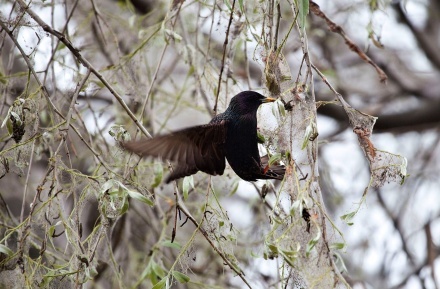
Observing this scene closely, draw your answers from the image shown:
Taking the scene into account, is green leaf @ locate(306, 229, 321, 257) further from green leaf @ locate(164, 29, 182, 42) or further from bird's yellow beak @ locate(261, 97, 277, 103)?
green leaf @ locate(164, 29, 182, 42)

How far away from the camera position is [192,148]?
2.47m

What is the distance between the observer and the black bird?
246cm

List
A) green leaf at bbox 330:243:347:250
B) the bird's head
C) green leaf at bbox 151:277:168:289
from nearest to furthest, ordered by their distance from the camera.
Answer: green leaf at bbox 330:243:347:250 < green leaf at bbox 151:277:168:289 < the bird's head

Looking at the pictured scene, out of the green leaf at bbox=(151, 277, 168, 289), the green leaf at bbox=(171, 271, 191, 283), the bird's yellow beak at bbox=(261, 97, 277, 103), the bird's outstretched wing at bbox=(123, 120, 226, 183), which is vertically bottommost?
the green leaf at bbox=(151, 277, 168, 289)

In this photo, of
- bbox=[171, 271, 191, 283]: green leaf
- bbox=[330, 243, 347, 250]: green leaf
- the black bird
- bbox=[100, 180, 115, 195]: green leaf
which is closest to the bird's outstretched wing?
the black bird

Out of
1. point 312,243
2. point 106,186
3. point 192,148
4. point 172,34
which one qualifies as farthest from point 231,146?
point 312,243

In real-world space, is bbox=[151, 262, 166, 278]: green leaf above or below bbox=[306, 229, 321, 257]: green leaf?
above

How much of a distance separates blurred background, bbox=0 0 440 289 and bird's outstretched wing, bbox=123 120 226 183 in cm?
9

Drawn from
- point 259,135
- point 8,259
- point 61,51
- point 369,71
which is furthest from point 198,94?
point 369,71

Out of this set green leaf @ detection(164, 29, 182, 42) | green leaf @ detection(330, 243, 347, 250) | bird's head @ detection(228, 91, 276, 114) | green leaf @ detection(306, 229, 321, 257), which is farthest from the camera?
Answer: green leaf @ detection(164, 29, 182, 42)

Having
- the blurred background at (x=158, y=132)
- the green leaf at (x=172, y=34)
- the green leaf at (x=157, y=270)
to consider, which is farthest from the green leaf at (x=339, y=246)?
the green leaf at (x=172, y=34)

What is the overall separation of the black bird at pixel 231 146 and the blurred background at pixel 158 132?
0.07 m

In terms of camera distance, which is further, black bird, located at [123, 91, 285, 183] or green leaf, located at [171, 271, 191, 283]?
black bird, located at [123, 91, 285, 183]

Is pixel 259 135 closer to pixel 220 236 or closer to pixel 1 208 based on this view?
pixel 220 236
